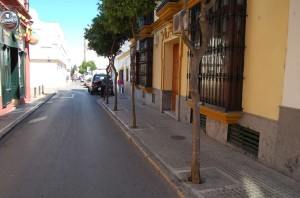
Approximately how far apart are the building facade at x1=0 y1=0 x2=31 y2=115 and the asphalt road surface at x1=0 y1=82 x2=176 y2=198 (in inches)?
174

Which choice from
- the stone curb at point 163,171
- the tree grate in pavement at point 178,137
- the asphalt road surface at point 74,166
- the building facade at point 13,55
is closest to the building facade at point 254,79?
the tree grate in pavement at point 178,137

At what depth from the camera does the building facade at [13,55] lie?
41.2 feet

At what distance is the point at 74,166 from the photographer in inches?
243

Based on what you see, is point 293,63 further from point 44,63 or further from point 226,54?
point 44,63

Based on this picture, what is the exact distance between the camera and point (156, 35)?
15.2 m

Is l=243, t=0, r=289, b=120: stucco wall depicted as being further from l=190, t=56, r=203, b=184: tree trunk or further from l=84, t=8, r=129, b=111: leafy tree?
l=84, t=8, r=129, b=111: leafy tree

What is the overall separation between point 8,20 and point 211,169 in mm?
10453

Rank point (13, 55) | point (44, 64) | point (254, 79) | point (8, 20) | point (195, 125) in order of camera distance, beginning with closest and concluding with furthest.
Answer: point (195, 125), point (254, 79), point (8, 20), point (13, 55), point (44, 64)

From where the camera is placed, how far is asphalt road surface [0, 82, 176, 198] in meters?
4.92

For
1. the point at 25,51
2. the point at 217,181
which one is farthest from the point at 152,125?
the point at 25,51

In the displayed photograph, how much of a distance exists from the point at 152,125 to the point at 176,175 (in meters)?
5.24

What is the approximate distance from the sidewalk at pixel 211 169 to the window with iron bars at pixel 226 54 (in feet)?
4.01

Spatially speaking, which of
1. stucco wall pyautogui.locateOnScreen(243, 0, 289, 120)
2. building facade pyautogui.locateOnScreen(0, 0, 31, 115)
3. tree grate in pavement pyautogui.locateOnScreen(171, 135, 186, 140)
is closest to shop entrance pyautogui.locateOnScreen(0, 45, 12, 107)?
building facade pyautogui.locateOnScreen(0, 0, 31, 115)

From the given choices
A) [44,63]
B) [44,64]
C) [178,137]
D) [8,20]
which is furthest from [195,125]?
[44,63]
